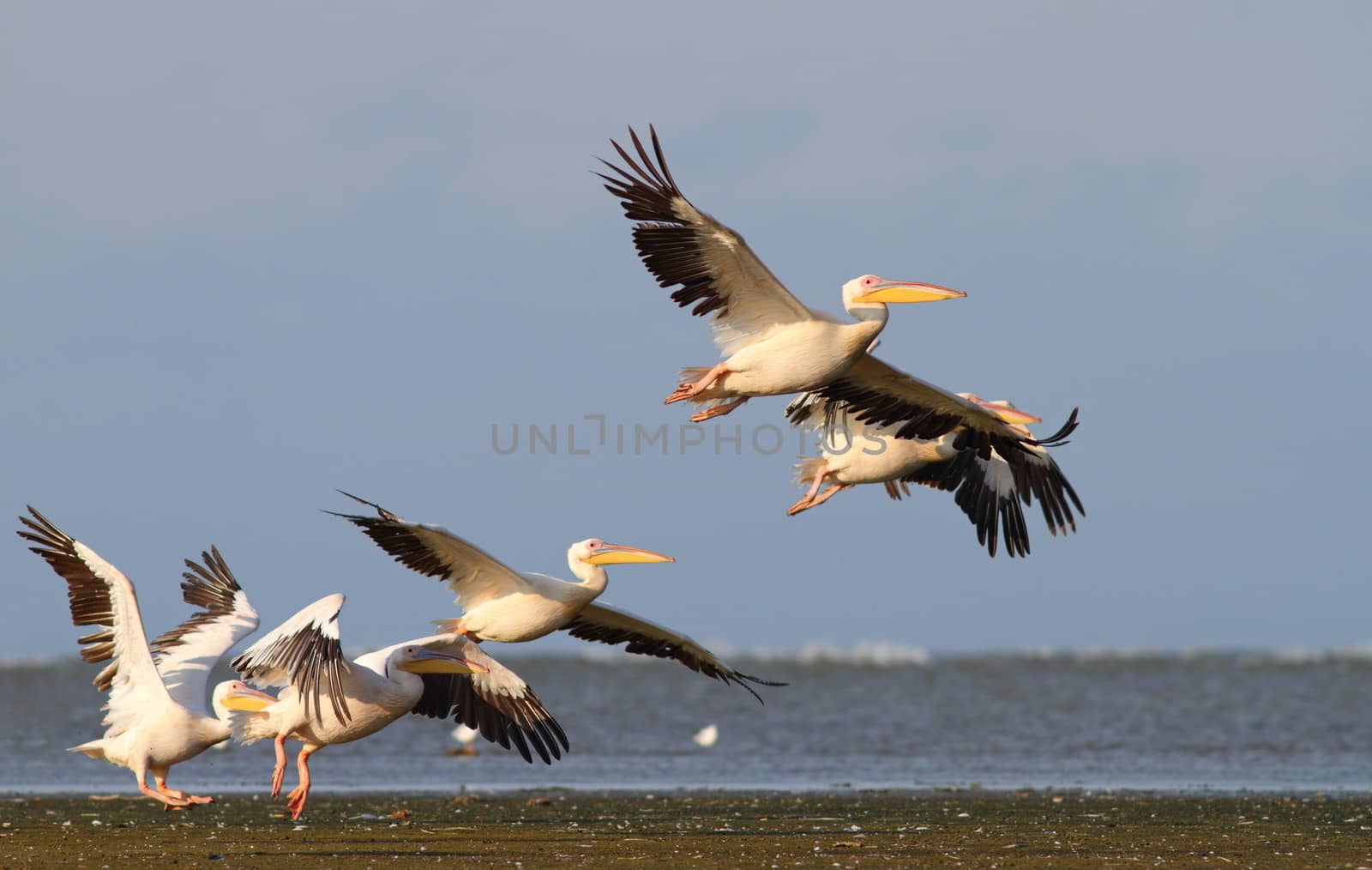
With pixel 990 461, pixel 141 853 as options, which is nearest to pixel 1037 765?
pixel 990 461

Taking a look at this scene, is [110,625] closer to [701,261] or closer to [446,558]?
[446,558]

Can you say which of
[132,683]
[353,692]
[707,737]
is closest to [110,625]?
[132,683]

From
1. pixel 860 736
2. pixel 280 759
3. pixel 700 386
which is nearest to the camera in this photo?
pixel 280 759

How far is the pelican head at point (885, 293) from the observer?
396 inches

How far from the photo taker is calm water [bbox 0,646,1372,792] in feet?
48.2

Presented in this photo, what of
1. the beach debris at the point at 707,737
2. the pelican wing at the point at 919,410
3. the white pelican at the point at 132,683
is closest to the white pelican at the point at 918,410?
the pelican wing at the point at 919,410

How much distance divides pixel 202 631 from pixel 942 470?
606cm

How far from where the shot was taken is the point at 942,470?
13086 millimetres

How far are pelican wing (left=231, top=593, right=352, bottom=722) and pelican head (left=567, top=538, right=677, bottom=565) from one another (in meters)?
1.80

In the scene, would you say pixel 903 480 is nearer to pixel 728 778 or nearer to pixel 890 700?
pixel 728 778

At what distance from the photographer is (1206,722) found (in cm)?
1950

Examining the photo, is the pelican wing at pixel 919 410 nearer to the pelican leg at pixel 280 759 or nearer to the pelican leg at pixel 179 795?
the pelican leg at pixel 280 759

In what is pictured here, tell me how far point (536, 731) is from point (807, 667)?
1985cm

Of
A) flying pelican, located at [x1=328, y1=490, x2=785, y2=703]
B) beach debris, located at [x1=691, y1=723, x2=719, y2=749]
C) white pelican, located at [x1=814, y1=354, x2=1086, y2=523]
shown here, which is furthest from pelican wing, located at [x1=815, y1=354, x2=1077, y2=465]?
beach debris, located at [x1=691, y1=723, x2=719, y2=749]
